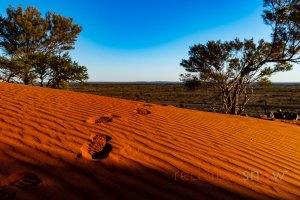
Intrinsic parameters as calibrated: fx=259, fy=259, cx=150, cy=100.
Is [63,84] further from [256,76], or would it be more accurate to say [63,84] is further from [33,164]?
[33,164]

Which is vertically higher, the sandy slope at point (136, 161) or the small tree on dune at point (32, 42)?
the small tree on dune at point (32, 42)

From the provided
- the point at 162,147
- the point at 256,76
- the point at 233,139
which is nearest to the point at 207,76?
the point at 256,76

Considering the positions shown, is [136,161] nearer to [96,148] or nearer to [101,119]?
[96,148]

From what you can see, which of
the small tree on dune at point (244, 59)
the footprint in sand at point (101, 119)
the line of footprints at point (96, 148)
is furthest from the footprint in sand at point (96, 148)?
the small tree on dune at point (244, 59)

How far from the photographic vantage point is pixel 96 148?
3.44m

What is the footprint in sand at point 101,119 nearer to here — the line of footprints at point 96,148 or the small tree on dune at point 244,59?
the line of footprints at point 96,148

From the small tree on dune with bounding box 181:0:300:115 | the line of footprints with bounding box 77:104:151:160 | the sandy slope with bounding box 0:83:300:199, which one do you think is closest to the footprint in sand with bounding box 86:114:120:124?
the sandy slope with bounding box 0:83:300:199

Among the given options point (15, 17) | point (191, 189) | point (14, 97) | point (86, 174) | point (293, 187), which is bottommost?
point (293, 187)

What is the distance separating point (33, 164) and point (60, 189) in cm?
59

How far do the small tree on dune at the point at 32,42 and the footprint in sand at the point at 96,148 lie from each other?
15.2 metres

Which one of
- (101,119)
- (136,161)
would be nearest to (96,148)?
(136,161)

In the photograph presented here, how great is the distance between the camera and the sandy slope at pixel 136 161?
8.14 ft

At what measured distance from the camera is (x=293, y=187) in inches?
122

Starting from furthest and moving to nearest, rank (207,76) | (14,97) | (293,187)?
(207,76)
(14,97)
(293,187)
